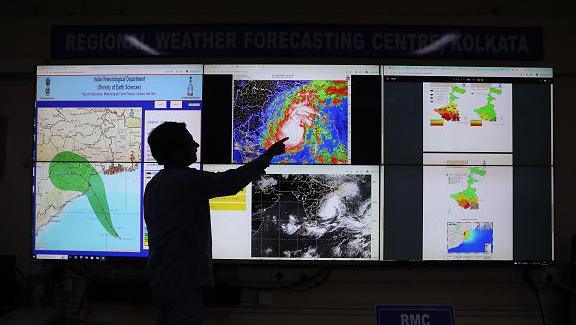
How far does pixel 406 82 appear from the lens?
111 inches

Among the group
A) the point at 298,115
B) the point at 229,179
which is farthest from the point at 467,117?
the point at 229,179

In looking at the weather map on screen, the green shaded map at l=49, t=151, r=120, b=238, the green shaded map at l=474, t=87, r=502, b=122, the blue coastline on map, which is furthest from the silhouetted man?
the green shaded map at l=474, t=87, r=502, b=122

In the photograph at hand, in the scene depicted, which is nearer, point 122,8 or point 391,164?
point 391,164

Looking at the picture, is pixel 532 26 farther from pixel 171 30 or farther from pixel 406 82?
pixel 171 30

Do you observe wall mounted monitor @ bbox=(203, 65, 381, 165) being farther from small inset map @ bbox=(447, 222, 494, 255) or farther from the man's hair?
the man's hair

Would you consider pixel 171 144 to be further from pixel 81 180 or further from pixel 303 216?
pixel 81 180

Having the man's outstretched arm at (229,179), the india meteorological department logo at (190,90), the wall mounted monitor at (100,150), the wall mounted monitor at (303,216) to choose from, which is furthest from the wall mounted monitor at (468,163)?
the wall mounted monitor at (100,150)

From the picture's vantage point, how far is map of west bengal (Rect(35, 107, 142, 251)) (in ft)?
9.26

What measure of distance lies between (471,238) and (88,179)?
8.18 feet

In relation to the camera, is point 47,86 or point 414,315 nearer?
point 414,315

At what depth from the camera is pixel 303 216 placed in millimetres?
2768

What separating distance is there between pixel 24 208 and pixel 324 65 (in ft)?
7.39

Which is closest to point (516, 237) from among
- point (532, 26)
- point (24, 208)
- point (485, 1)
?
point (532, 26)

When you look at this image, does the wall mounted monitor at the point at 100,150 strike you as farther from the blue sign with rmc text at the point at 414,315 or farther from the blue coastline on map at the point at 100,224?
the blue sign with rmc text at the point at 414,315
